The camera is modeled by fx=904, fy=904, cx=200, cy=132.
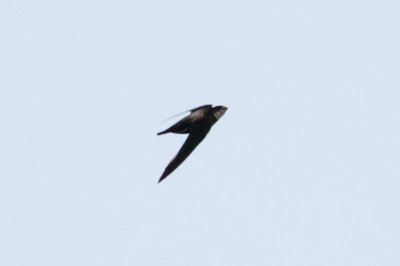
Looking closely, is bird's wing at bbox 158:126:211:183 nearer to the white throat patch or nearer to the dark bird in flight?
the dark bird in flight

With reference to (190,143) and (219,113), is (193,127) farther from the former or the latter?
(219,113)

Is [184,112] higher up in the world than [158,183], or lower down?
higher up

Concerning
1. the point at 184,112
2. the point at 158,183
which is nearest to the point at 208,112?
the point at 184,112

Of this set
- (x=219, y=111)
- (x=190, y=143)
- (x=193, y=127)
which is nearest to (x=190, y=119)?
(x=193, y=127)

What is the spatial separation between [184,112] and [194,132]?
2.83 feet

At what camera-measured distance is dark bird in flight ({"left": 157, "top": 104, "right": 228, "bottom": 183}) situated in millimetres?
29797

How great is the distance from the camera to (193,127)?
30031 millimetres

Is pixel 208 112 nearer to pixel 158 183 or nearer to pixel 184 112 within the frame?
pixel 184 112

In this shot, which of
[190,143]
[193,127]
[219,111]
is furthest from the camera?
[190,143]

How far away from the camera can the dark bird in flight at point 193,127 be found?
1173 inches

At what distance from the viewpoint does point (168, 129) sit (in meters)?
29.9

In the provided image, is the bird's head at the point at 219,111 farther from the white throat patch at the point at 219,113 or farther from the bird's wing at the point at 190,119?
the bird's wing at the point at 190,119

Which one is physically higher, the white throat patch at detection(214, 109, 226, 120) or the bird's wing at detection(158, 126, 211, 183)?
the white throat patch at detection(214, 109, 226, 120)

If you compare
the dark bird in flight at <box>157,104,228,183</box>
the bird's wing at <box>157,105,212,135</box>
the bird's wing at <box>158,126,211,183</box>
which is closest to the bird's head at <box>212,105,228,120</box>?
the dark bird in flight at <box>157,104,228,183</box>
